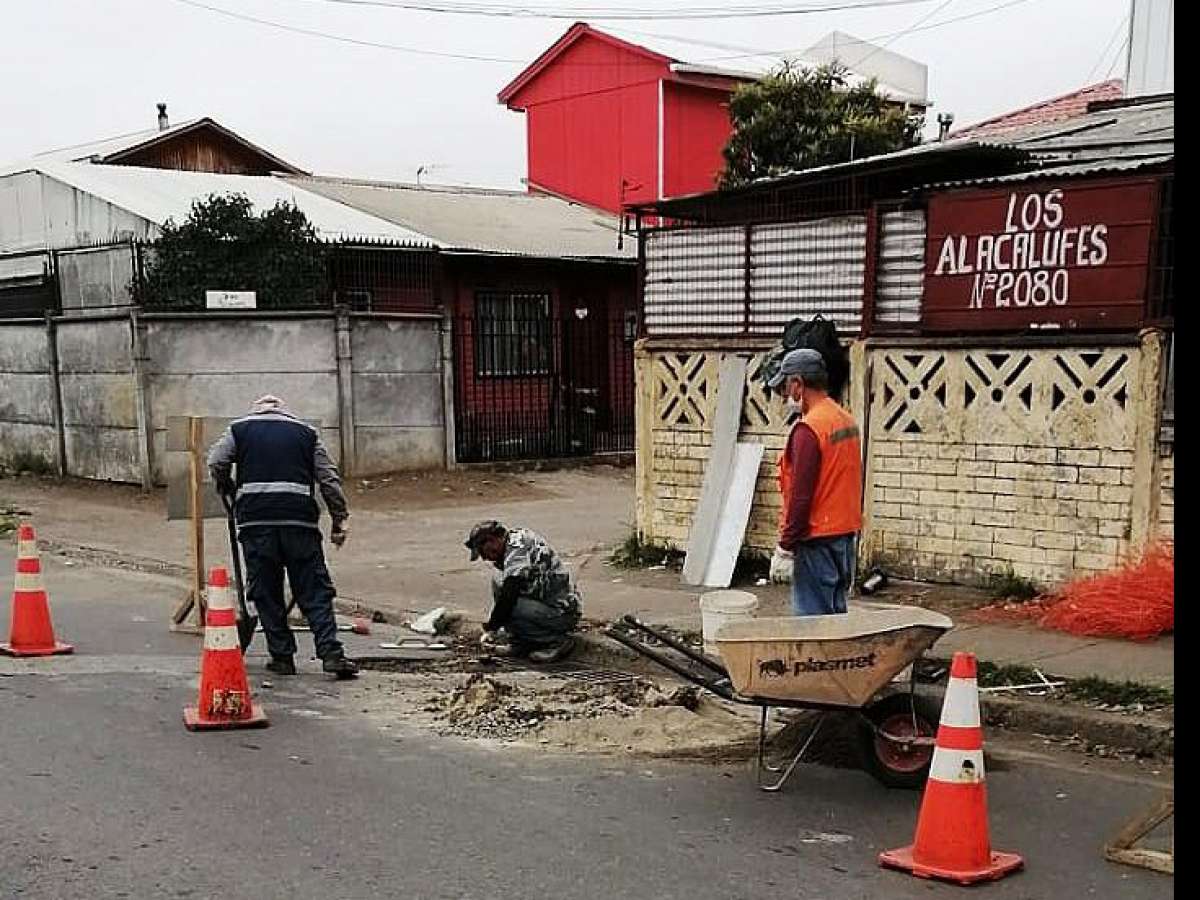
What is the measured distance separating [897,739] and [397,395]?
1279cm

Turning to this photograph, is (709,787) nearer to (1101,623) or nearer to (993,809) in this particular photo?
(993,809)

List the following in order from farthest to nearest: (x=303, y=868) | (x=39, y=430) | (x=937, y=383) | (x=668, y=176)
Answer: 1. (x=668, y=176)
2. (x=39, y=430)
3. (x=937, y=383)
4. (x=303, y=868)

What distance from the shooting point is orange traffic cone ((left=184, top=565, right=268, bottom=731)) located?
21.8ft

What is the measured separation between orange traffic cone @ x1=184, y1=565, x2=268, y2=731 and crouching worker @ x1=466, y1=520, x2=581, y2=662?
182cm

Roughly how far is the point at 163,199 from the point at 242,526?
15.1 metres

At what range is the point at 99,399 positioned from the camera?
1717 cm

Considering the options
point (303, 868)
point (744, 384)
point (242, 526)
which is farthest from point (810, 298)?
point (303, 868)

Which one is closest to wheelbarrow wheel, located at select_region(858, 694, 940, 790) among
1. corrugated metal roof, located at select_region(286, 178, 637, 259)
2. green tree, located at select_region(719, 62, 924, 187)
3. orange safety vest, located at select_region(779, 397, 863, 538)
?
orange safety vest, located at select_region(779, 397, 863, 538)

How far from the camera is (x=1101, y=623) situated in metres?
7.83

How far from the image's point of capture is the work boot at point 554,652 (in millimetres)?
8484

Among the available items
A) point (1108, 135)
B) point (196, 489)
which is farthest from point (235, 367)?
point (1108, 135)

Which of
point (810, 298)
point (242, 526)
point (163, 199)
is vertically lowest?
point (242, 526)

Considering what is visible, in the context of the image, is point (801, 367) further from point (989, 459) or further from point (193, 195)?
point (193, 195)

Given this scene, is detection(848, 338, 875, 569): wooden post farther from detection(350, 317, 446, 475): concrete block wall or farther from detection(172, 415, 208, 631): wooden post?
detection(350, 317, 446, 475): concrete block wall
